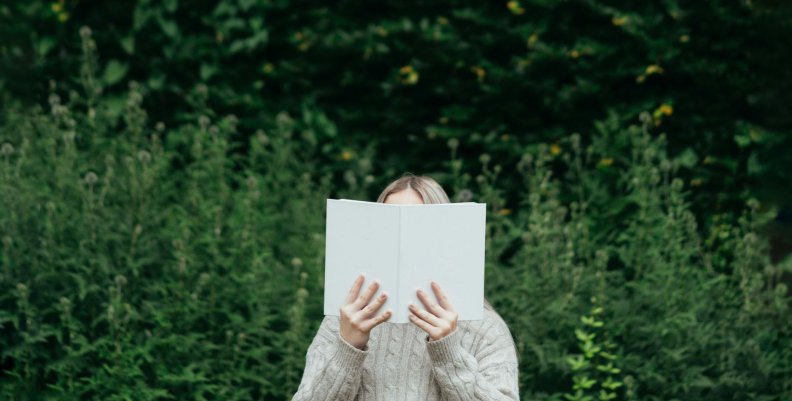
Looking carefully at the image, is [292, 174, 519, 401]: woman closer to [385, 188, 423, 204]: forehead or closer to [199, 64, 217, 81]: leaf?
[385, 188, 423, 204]: forehead

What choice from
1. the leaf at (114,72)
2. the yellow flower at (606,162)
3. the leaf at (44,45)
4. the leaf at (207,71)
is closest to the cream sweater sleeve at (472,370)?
the yellow flower at (606,162)

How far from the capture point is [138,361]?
3984mm

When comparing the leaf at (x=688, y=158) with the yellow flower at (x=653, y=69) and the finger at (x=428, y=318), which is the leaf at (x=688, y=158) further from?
the finger at (x=428, y=318)

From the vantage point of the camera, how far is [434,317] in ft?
8.71

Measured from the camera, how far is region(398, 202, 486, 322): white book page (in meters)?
2.63

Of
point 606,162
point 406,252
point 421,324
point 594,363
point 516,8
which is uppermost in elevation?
point 516,8

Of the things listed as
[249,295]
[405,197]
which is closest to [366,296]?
[405,197]

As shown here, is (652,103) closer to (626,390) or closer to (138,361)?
(626,390)

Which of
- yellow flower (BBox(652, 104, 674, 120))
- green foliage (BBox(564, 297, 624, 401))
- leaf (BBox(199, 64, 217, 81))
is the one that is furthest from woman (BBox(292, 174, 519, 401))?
leaf (BBox(199, 64, 217, 81))

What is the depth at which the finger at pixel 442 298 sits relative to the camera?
2652 mm

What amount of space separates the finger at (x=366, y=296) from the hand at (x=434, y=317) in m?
0.10

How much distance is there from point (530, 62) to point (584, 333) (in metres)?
1.97

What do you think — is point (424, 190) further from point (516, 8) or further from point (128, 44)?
point (128, 44)

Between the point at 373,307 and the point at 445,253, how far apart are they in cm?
22
